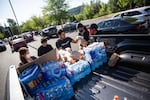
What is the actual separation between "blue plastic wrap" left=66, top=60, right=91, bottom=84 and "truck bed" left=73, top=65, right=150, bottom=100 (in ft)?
0.35

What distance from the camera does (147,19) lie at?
8992 millimetres

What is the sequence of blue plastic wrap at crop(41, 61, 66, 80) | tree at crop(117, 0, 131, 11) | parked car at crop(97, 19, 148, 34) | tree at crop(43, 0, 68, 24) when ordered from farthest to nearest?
tree at crop(43, 0, 68, 24) < tree at crop(117, 0, 131, 11) < parked car at crop(97, 19, 148, 34) < blue plastic wrap at crop(41, 61, 66, 80)

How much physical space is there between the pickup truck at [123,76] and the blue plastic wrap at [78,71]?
Answer: 10 cm

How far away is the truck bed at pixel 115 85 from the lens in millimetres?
2375

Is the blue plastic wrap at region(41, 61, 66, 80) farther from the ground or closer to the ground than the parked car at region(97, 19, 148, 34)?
farther from the ground

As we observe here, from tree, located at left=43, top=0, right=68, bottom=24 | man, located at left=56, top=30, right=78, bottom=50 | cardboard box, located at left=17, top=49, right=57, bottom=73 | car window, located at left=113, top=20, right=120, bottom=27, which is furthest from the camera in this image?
tree, located at left=43, top=0, right=68, bottom=24

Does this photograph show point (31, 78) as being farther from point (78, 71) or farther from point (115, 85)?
point (115, 85)

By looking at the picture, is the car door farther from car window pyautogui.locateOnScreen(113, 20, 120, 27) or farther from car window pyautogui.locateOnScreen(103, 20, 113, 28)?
car window pyautogui.locateOnScreen(113, 20, 120, 27)

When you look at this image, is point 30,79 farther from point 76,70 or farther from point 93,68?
point 93,68

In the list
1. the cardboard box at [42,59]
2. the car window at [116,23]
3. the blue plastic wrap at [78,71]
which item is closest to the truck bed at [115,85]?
the blue plastic wrap at [78,71]

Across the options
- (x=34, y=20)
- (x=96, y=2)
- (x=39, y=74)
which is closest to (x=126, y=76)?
(x=39, y=74)

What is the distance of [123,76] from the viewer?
2.94 metres

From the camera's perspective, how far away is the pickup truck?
8.00 ft

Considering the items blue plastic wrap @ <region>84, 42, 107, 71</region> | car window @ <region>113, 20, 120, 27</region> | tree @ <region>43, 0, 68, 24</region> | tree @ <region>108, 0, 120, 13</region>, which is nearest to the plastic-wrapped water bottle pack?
blue plastic wrap @ <region>84, 42, 107, 71</region>
